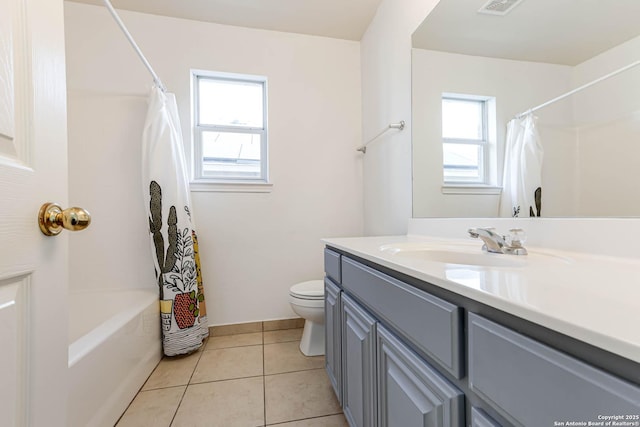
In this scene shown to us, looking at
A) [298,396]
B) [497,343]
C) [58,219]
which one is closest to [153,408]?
[298,396]

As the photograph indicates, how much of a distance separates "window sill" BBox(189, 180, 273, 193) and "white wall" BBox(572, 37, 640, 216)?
1.75 m

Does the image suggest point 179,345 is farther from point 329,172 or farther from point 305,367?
point 329,172

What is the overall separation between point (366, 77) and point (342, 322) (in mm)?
1879

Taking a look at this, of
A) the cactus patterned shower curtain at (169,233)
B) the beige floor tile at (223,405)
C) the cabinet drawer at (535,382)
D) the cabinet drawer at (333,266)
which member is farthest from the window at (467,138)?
the cactus patterned shower curtain at (169,233)

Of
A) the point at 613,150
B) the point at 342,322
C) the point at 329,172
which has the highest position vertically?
the point at 329,172

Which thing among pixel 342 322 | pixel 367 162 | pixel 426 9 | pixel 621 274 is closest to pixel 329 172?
pixel 367 162

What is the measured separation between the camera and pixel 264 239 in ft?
6.88

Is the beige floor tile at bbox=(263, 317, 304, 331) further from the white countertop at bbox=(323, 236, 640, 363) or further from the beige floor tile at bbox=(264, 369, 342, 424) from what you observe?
the white countertop at bbox=(323, 236, 640, 363)

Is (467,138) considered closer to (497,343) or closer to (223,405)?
(497,343)

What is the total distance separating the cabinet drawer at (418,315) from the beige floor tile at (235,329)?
147 centimetres

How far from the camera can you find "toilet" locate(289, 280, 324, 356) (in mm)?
1616

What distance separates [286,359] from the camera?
1675 mm

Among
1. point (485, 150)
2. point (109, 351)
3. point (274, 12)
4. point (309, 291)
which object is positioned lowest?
point (109, 351)

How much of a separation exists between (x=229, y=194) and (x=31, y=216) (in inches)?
61.6
